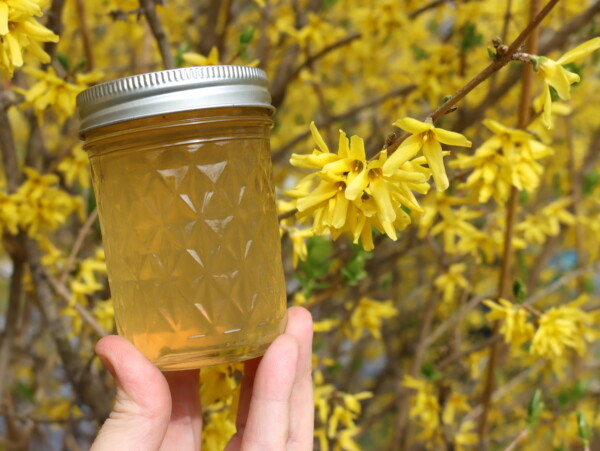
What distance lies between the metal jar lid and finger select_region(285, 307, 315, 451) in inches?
16.2

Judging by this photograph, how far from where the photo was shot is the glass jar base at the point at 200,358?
878 mm

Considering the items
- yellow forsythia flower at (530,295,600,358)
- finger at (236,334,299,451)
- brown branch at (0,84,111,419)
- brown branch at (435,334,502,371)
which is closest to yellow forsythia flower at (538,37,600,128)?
finger at (236,334,299,451)

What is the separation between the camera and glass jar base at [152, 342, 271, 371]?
88 cm

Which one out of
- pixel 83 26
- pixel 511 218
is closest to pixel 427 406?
pixel 511 218

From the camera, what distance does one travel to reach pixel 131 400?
0.91 meters

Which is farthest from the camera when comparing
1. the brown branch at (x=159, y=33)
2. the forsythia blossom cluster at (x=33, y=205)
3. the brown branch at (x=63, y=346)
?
the brown branch at (x=63, y=346)

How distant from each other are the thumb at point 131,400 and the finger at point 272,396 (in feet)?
0.50

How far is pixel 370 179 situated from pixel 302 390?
1.74 ft

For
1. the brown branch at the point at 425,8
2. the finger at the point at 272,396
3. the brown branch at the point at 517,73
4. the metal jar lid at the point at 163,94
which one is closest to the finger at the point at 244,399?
the finger at the point at 272,396

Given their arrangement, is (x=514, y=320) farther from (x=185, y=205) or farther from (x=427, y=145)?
(x=185, y=205)

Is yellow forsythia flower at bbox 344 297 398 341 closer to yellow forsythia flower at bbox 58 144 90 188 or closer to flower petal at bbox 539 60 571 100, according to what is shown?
yellow forsythia flower at bbox 58 144 90 188

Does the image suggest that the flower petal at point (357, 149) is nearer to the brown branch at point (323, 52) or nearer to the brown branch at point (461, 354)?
→ the brown branch at point (461, 354)

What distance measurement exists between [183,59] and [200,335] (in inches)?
27.0

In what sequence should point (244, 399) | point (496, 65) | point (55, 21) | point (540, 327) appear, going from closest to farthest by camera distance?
point (496, 65) < point (244, 399) < point (540, 327) < point (55, 21)
